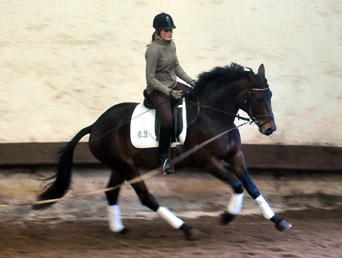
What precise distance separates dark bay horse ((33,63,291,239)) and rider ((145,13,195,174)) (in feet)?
0.53

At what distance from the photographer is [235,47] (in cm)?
709

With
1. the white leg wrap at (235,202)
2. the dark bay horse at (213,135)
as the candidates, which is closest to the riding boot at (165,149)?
the dark bay horse at (213,135)

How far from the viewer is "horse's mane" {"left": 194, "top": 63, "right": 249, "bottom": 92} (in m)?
5.52

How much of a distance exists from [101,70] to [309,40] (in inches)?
99.1

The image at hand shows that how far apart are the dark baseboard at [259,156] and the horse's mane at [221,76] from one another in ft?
5.21

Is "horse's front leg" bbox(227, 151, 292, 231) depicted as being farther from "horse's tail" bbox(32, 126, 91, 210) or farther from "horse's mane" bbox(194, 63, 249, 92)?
"horse's tail" bbox(32, 126, 91, 210)

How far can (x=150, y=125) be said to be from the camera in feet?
18.5

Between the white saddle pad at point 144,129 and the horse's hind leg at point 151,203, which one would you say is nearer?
the horse's hind leg at point 151,203

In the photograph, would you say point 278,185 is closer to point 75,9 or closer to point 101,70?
point 101,70

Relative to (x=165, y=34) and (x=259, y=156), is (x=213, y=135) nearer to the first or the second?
(x=165, y=34)

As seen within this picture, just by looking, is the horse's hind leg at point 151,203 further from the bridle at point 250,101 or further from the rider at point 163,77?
the bridle at point 250,101

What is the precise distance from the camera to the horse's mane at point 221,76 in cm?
552

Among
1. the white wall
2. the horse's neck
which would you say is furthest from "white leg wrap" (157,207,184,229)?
the white wall

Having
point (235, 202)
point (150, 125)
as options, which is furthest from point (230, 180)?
point (150, 125)
